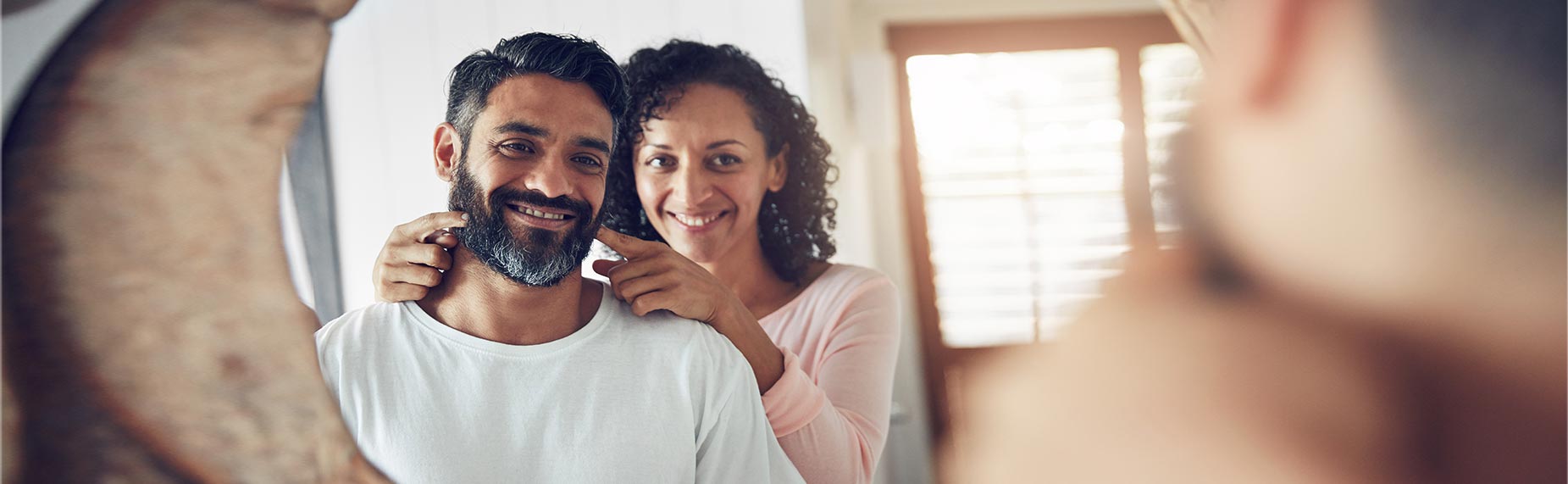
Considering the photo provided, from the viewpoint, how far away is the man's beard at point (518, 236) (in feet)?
2.17

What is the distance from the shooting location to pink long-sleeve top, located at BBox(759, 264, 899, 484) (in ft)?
2.37

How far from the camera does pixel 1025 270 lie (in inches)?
32.1

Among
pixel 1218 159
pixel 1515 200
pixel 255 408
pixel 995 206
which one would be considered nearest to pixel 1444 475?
pixel 1515 200

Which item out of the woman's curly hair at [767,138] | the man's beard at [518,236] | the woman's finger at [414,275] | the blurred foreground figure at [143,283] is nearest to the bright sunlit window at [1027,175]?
the woman's curly hair at [767,138]

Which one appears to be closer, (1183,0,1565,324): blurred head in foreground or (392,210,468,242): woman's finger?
(392,210,468,242): woman's finger

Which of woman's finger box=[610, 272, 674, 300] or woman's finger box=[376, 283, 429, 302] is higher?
woman's finger box=[376, 283, 429, 302]

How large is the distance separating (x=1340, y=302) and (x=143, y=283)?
3.54ft

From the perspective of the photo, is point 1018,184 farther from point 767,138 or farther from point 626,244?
point 626,244

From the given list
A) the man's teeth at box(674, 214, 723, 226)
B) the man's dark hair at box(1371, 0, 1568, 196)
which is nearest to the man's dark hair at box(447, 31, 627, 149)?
the man's teeth at box(674, 214, 723, 226)

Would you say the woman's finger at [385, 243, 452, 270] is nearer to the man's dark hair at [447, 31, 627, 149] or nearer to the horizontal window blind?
the man's dark hair at [447, 31, 627, 149]

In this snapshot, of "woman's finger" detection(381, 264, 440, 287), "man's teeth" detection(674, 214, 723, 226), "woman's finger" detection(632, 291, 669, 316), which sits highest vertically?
"man's teeth" detection(674, 214, 723, 226)

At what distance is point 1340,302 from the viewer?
2.79ft

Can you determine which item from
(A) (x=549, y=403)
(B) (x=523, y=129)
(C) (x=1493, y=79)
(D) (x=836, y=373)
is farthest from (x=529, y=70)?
(C) (x=1493, y=79)

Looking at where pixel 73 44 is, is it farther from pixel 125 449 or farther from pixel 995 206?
pixel 995 206
